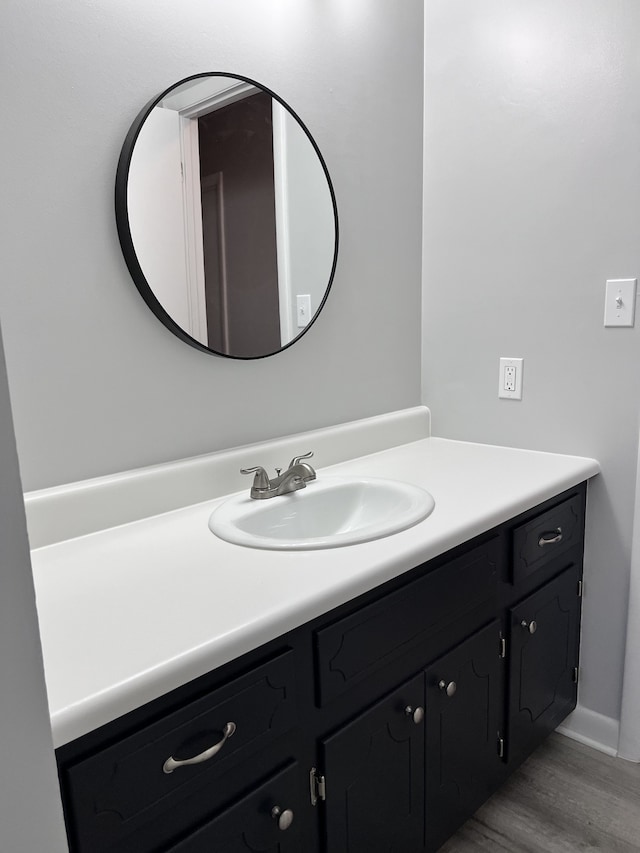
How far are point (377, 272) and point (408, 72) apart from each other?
596mm

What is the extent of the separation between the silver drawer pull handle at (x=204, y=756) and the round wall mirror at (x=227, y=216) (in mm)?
821

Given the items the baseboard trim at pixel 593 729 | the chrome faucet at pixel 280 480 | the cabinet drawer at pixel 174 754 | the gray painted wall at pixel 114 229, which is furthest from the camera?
the baseboard trim at pixel 593 729

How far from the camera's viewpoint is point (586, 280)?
168 cm

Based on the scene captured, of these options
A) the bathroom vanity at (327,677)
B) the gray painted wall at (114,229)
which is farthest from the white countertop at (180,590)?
the gray painted wall at (114,229)

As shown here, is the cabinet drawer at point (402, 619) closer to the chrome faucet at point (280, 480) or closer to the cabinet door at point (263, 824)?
the cabinet door at point (263, 824)

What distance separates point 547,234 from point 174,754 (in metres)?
1.53

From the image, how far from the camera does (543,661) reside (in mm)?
1660

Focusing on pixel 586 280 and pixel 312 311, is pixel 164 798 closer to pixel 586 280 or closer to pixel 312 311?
pixel 312 311

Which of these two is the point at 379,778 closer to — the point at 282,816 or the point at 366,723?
the point at 366,723

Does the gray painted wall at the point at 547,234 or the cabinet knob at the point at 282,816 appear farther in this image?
the gray painted wall at the point at 547,234

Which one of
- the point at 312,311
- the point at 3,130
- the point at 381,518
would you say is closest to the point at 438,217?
the point at 312,311

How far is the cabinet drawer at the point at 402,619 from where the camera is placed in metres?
1.05

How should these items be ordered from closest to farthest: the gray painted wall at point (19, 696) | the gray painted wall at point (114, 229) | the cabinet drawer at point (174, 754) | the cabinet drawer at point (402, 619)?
the gray painted wall at point (19, 696), the cabinet drawer at point (174, 754), the cabinet drawer at point (402, 619), the gray painted wall at point (114, 229)

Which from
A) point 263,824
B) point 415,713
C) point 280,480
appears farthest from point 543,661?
point 263,824
